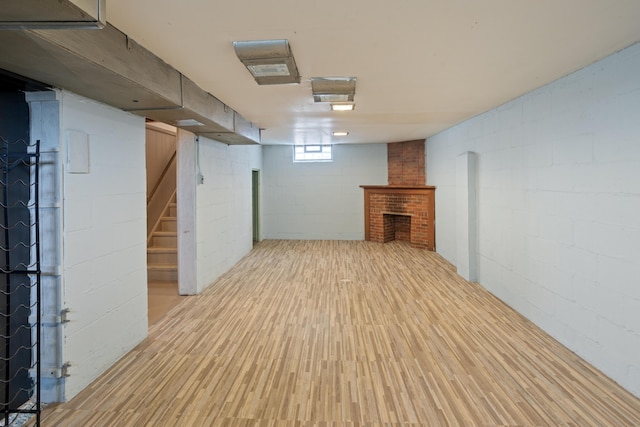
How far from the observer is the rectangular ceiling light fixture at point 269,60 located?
7.97ft

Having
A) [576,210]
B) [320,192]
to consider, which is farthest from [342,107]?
[320,192]

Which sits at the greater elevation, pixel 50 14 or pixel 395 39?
pixel 395 39

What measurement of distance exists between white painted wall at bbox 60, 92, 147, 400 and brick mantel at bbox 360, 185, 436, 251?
6.00 m

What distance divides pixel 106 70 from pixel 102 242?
1.35m

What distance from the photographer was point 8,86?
2.27 m

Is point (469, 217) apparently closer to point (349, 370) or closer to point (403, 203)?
point (403, 203)

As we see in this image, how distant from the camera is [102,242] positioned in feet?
9.08

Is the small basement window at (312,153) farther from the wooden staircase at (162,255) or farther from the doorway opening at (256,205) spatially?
the wooden staircase at (162,255)

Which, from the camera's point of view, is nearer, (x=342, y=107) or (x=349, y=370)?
(x=349, y=370)

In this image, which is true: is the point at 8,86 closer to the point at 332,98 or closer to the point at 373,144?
the point at 332,98

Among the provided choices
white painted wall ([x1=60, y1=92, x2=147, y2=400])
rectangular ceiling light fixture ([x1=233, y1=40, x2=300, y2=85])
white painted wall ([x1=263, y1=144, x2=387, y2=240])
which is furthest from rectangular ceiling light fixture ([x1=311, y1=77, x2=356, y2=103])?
white painted wall ([x1=263, y1=144, x2=387, y2=240])

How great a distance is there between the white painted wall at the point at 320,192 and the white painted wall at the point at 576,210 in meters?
4.63

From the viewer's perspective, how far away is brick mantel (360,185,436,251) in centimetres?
777

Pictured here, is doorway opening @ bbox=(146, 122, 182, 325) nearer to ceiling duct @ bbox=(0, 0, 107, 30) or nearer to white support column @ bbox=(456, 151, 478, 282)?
ceiling duct @ bbox=(0, 0, 107, 30)
